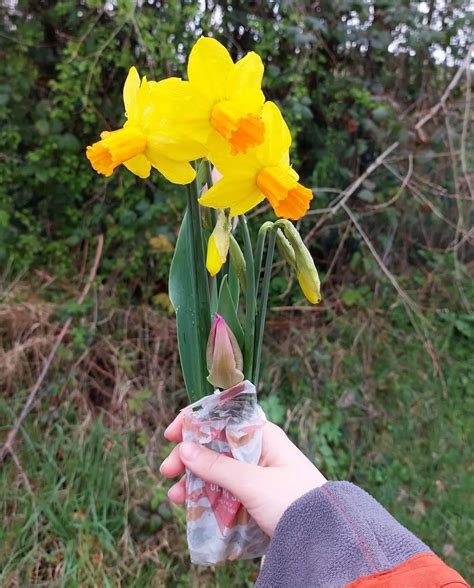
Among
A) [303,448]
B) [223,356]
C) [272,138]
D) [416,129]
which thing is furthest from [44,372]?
[416,129]

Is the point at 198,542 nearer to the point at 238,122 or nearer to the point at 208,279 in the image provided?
the point at 208,279

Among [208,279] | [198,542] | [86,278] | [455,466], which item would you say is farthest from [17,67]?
[455,466]

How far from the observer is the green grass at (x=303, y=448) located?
4.60 feet

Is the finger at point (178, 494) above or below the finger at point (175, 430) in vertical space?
below

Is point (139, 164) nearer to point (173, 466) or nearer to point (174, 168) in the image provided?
point (174, 168)

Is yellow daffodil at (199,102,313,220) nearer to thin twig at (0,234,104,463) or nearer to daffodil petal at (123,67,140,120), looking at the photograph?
daffodil petal at (123,67,140,120)

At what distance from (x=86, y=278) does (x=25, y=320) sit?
0.94 feet

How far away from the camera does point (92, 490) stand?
1483 millimetres

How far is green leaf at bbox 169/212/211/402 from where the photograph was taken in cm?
69

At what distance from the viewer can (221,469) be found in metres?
0.68

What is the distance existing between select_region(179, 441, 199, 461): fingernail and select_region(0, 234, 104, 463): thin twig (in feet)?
3.22

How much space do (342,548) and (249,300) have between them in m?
0.28

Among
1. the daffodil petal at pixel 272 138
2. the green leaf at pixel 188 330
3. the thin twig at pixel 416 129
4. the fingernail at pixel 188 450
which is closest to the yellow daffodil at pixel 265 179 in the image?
the daffodil petal at pixel 272 138

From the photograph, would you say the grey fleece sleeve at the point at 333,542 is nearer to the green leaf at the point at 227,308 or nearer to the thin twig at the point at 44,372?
the green leaf at the point at 227,308
